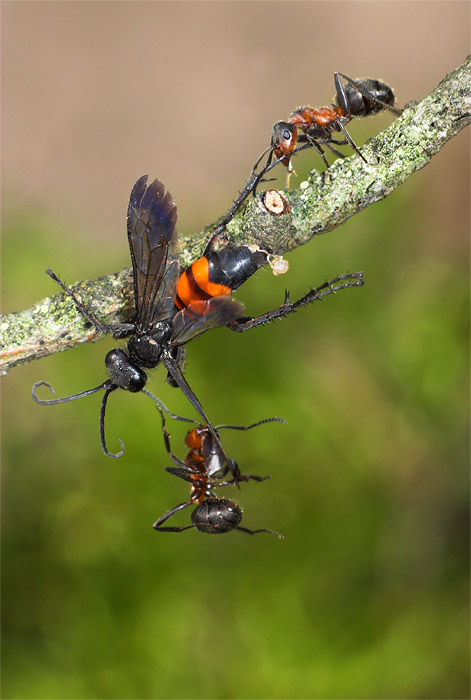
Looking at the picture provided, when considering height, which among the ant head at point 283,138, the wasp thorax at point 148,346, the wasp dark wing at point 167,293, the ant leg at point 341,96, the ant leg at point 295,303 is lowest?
the ant leg at point 295,303

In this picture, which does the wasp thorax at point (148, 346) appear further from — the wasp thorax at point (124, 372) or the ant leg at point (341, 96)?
the ant leg at point (341, 96)

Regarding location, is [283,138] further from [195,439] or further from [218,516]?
[218,516]

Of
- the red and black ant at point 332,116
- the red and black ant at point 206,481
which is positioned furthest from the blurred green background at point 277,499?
the red and black ant at point 332,116

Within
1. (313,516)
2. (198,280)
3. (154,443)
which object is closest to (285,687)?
(313,516)

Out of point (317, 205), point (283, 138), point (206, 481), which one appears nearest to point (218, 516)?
point (206, 481)

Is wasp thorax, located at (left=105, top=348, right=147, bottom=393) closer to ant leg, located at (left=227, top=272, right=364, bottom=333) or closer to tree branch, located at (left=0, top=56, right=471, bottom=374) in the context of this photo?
tree branch, located at (left=0, top=56, right=471, bottom=374)
